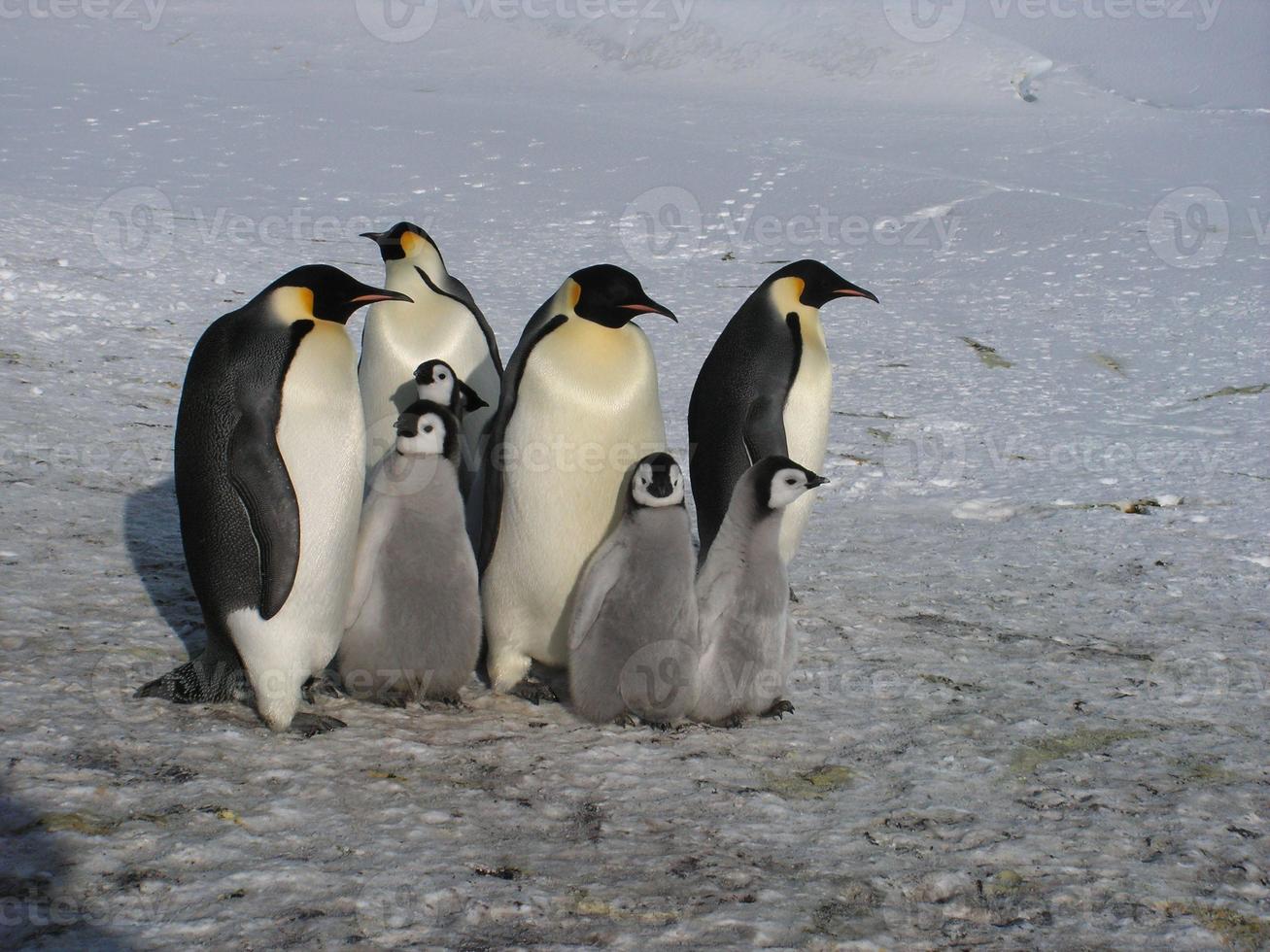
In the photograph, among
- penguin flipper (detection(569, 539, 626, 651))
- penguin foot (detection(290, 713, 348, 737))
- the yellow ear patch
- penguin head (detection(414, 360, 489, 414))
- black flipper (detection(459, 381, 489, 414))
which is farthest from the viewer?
the yellow ear patch

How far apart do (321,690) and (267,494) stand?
1.69 ft

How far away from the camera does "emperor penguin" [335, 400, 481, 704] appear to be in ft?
Answer: 9.48

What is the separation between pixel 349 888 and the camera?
1.98 m

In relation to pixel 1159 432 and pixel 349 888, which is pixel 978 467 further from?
pixel 349 888

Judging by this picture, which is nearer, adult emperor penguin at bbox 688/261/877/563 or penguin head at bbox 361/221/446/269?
adult emperor penguin at bbox 688/261/877/563

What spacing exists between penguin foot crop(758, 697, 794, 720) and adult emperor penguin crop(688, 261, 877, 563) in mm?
938

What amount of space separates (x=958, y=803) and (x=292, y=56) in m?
14.6

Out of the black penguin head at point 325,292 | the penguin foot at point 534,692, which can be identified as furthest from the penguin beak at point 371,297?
the penguin foot at point 534,692

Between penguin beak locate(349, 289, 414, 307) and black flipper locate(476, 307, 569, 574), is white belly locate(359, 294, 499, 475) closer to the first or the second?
black flipper locate(476, 307, 569, 574)

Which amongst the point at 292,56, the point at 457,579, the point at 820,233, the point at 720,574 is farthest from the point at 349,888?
the point at 292,56

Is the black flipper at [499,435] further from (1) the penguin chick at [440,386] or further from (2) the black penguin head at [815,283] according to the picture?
(2) the black penguin head at [815,283]

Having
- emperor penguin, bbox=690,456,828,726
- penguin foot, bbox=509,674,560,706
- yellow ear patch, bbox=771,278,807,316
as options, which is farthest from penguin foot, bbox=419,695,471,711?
yellow ear patch, bbox=771,278,807,316

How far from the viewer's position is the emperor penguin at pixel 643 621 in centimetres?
284

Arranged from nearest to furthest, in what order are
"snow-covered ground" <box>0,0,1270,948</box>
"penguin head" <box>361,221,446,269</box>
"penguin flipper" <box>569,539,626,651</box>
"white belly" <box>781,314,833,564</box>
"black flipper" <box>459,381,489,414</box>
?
"snow-covered ground" <box>0,0,1270,948</box>, "penguin flipper" <box>569,539,626,651</box>, "black flipper" <box>459,381,489,414</box>, "white belly" <box>781,314,833,564</box>, "penguin head" <box>361,221,446,269</box>
